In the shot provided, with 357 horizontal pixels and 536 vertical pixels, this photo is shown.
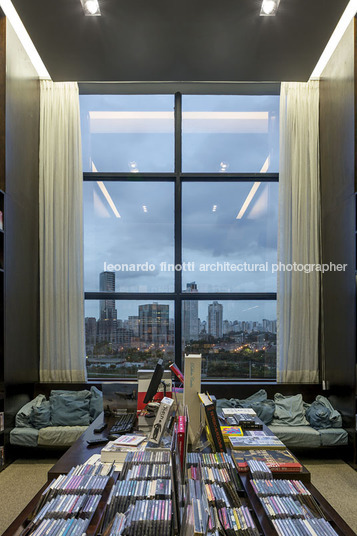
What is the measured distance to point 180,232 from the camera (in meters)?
5.27

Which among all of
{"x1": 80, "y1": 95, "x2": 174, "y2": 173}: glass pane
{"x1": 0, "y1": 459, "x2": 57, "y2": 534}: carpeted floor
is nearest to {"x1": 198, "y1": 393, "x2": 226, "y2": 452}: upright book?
{"x1": 0, "y1": 459, "x2": 57, "y2": 534}: carpeted floor

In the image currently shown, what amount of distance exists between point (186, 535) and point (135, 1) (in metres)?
3.91

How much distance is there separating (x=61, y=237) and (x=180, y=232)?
154cm

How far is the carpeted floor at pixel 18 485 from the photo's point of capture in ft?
9.88

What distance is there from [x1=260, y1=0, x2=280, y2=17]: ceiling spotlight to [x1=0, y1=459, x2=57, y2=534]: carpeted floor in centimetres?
463

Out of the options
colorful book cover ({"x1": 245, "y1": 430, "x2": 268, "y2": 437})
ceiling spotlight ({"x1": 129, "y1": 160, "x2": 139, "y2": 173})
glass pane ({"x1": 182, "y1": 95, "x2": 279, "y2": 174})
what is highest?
glass pane ({"x1": 182, "y1": 95, "x2": 279, "y2": 174})

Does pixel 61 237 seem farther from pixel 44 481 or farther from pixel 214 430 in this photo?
pixel 214 430

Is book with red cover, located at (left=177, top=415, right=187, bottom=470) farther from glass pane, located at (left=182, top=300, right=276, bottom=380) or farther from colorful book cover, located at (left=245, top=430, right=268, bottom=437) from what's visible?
glass pane, located at (left=182, top=300, right=276, bottom=380)

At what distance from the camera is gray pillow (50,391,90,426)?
4.14 m

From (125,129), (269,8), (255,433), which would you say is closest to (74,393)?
(255,433)

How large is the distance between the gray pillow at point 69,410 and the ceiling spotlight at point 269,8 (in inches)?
169

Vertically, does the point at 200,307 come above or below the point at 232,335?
above

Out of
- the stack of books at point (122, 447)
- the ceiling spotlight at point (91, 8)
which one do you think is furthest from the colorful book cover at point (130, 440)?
the ceiling spotlight at point (91, 8)

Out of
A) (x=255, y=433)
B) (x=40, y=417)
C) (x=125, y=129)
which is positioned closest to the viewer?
(x=255, y=433)
